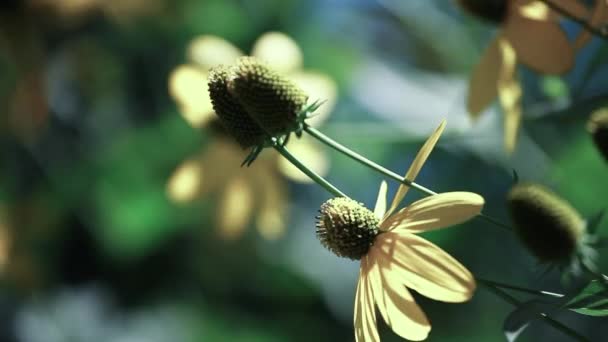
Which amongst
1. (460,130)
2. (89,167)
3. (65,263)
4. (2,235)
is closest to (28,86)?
(2,235)

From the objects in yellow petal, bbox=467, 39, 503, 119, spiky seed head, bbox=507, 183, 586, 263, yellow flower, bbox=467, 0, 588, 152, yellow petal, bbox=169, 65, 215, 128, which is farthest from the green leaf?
yellow petal, bbox=169, 65, 215, 128

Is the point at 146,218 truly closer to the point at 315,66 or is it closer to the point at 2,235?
the point at 2,235

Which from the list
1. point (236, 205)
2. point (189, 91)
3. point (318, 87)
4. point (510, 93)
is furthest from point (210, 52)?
Result: point (510, 93)

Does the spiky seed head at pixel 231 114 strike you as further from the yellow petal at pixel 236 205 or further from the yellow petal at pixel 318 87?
the yellow petal at pixel 236 205

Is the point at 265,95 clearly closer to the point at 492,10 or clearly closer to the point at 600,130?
the point at 600,130

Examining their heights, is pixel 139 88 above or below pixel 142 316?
above

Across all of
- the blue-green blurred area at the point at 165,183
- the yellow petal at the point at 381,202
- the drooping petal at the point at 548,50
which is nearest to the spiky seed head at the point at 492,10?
the drooping petal at the point at 548,50
